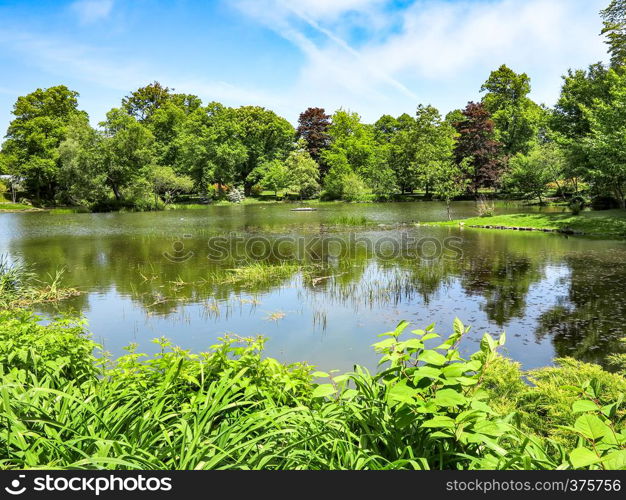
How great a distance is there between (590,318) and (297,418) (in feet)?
30.1

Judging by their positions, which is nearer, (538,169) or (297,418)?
(297,418)

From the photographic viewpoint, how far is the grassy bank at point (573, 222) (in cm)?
2319

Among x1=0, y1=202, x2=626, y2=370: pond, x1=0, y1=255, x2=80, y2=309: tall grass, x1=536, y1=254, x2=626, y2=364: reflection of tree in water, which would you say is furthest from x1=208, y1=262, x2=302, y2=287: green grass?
x1=536, y1=254, x2=626, y2=364: reflection of tree in water

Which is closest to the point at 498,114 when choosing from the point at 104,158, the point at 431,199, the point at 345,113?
the point at 431,199

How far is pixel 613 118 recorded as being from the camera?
2422cm

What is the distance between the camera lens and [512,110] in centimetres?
5972

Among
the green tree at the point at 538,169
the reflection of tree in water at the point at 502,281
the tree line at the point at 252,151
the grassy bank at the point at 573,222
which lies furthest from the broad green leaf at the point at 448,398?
the tree line at the point at 252,151

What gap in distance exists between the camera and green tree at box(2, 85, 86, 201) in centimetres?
5900

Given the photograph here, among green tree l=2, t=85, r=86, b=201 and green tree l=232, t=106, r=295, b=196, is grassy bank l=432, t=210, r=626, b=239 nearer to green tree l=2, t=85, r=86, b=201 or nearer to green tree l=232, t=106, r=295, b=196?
green tree l=232, t=106, r=295, b=196

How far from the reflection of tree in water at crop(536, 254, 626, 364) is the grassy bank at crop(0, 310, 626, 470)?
416 cm

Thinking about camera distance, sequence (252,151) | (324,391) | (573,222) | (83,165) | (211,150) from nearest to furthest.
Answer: (324,391), (573,222), (83,165), (211,150), (252,151)

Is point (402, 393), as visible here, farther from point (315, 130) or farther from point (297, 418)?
point (315, 130)

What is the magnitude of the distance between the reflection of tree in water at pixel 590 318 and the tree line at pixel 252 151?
29339 millimetres

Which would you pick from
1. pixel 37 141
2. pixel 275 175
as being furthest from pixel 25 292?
pixel 37 141
